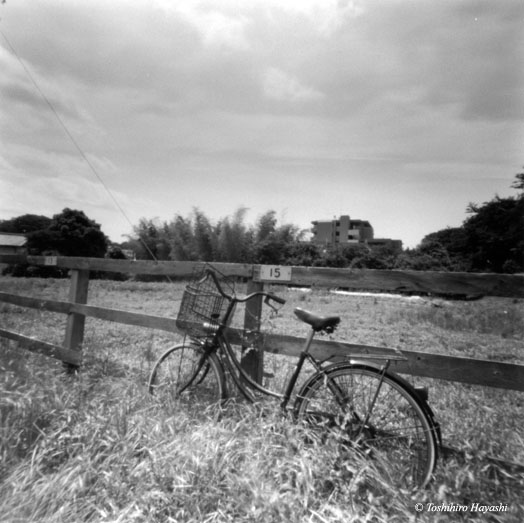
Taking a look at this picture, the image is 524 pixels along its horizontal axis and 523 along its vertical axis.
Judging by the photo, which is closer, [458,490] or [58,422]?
[458,490]

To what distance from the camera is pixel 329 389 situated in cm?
215

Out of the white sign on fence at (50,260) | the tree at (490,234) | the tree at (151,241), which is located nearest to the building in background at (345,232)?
the tree at (490,234)

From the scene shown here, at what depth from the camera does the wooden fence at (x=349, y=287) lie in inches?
79.6

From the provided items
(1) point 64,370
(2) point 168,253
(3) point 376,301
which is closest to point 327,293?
A: (3) point 376,301

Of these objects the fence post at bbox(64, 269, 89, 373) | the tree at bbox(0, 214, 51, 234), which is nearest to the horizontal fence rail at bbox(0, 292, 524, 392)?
the fence post at bbox(64, 269, 89, 373)

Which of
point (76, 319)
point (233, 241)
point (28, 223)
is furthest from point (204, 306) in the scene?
point (28, 223)

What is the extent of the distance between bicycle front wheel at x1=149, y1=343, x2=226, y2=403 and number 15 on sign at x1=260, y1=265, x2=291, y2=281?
60 cm

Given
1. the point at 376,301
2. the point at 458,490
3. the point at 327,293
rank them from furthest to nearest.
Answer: the point at 327,293, the point at 376,301, the point at 458,490

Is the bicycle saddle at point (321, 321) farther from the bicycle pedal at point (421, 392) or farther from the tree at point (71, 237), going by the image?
the tree at point (71, 237)

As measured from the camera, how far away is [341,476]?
178cm

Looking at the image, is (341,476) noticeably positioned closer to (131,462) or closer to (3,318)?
(131,462)

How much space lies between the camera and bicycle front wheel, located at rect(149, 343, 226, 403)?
2.62 m

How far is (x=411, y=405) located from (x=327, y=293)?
1083 cm

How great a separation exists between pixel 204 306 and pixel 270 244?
2233 cm
